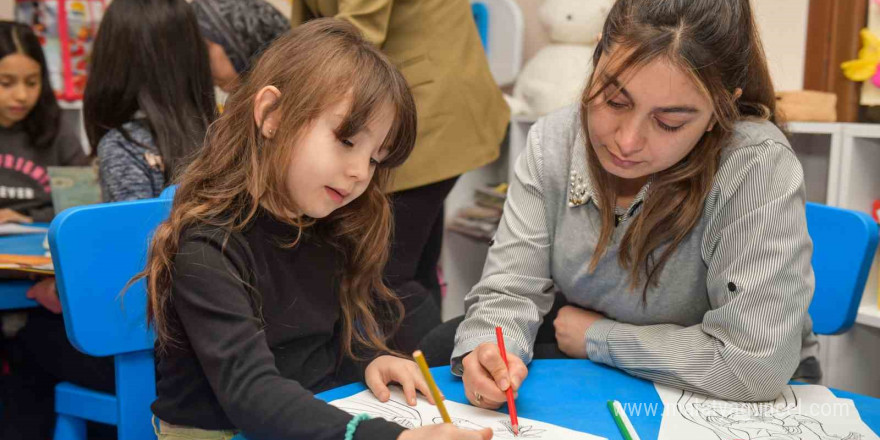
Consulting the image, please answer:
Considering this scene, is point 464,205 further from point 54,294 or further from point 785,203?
point 785,203

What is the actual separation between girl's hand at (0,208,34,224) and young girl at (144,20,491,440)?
59.1 inches

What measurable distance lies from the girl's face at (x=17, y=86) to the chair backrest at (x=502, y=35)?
1.46m

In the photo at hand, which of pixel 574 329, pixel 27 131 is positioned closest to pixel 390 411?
pixel 574 329

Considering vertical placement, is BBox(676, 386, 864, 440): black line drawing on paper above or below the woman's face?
below

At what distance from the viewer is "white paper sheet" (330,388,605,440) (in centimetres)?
79

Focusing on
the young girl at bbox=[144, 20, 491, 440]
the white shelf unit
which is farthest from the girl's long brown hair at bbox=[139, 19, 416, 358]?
the white shelf unit

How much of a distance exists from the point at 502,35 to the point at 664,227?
178 cm

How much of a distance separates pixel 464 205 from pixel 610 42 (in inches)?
66.2

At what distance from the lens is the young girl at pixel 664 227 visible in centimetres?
94

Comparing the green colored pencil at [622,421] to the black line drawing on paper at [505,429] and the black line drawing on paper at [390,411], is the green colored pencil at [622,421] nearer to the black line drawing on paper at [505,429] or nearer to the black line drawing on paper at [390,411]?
the black line drawing on paper at [505,429]

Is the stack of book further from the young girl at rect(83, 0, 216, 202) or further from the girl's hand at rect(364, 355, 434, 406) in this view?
the girl's hand at rect(364, 355, 434, 406)

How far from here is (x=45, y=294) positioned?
4.83 ft

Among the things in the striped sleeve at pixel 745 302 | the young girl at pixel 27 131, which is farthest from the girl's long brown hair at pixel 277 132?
the young girl at pixel 27 131

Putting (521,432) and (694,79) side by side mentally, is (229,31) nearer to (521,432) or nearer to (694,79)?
(694,79)
